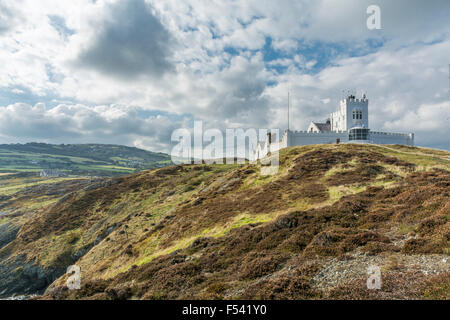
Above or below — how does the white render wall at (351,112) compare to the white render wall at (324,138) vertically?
above

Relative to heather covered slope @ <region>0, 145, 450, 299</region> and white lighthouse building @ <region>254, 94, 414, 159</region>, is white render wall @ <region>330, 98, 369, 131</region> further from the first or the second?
heather covered slope @ <region>0, 145, 450, 299</region>

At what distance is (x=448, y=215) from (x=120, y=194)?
2427 inches

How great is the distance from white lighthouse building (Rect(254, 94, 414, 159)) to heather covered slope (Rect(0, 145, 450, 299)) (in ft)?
73.2

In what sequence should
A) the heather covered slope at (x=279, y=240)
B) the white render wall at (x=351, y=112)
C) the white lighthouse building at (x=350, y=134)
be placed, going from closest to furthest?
the heather covered slope at (x=279, y=240)
the white lighthouse building at (x=350, y=134)
the white render wall at (x=351, y=112)

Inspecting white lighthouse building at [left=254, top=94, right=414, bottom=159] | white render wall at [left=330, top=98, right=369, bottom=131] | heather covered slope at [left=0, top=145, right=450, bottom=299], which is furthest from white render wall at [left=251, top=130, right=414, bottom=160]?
heather covered slope at [left=0, top=145, right=450, bottom=299]

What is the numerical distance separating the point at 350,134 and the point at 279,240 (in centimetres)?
6450

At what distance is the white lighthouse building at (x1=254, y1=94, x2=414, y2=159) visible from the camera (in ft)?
228

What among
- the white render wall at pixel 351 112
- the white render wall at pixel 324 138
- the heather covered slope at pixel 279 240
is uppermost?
the white render wall at pixel 351 112

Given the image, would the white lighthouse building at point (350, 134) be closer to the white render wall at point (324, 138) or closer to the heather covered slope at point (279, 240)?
the white render wall at point (324, 138)

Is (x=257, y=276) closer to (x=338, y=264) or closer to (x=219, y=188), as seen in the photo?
(x=338, y=264)

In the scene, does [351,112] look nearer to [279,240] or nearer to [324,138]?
[324,138]

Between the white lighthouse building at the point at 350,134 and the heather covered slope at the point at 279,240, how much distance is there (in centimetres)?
2231

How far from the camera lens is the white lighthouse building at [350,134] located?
69438mm

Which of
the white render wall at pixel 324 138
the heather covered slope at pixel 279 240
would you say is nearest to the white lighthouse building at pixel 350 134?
the white render wall at pixel 324 138
